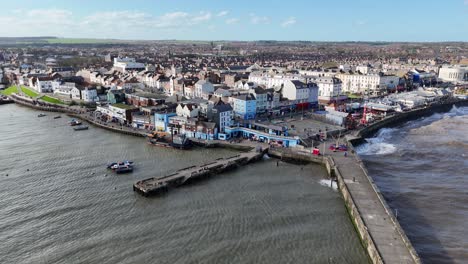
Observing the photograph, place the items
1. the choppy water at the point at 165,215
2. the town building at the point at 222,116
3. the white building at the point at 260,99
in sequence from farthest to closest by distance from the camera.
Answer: the white building at the point at 260,99, the town building at the point at 222,116, the choppy water at the point at 165,215

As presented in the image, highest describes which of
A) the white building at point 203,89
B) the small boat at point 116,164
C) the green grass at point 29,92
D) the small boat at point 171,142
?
the white building at point 203,89

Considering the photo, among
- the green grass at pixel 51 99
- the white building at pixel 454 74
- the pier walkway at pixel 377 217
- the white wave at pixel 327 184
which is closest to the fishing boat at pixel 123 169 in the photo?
the white wave at pixel 327 184

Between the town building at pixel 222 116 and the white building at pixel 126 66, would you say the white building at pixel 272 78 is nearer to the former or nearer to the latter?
the town building at pixel 222 116

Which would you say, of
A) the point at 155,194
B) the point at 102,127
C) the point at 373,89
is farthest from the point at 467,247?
the point at 373,89

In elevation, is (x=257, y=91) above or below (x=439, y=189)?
above

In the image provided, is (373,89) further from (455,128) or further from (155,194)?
(155,194)

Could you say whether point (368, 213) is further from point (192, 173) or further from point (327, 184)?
point (192, 173)

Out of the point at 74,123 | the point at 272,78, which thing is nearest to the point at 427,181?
the point at 74,123
